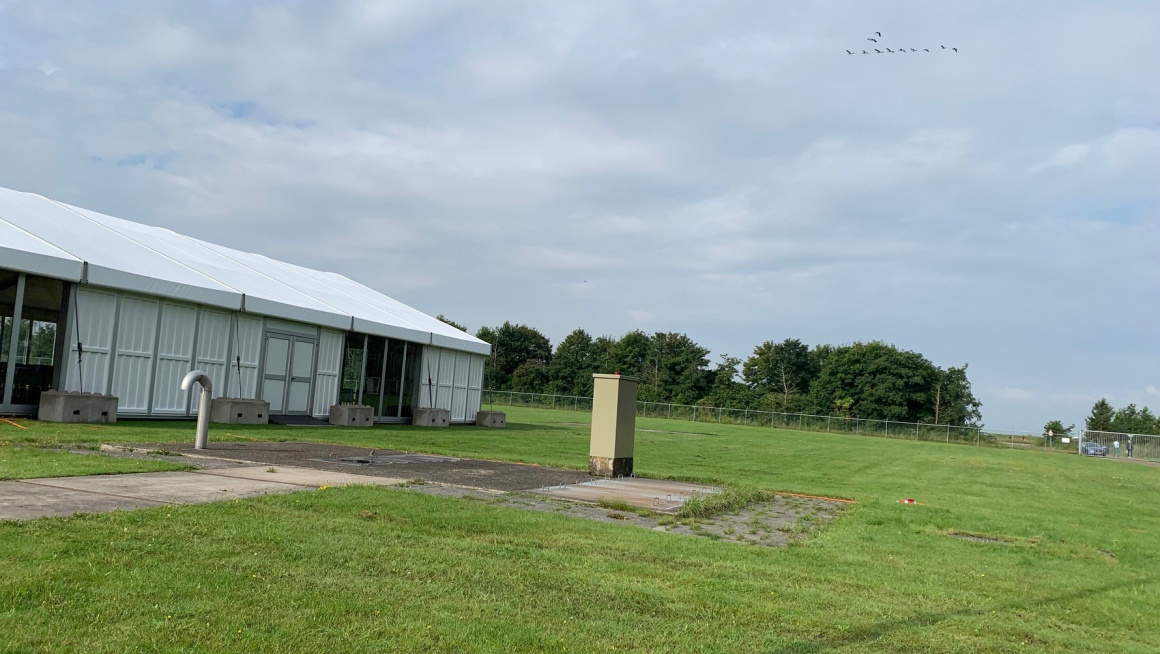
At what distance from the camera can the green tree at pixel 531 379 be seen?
278ft

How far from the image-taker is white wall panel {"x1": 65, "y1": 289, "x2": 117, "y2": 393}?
17469mm

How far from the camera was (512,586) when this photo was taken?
5129mm

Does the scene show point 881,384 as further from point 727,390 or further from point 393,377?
point 393,377

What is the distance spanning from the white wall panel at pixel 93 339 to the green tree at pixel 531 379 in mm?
65451

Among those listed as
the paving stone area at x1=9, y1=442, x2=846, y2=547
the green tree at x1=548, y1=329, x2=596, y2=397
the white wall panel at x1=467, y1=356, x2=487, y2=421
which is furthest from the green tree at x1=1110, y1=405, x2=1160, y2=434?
the paving stone area at x1=9, y1=442, x2=846, y2=547

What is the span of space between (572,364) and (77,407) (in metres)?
71.1

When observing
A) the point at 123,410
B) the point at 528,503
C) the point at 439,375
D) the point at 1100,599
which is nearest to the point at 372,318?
the point at 439,375

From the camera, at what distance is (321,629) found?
399 cm

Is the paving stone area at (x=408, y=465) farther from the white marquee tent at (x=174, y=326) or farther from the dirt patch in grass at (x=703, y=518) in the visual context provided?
the white marquee tent at (x=174, y=326)

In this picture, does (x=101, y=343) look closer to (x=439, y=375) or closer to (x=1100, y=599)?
(x=439, y=375)

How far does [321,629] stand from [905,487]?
14.3 metres

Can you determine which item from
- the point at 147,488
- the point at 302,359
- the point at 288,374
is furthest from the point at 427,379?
the point at 147,488

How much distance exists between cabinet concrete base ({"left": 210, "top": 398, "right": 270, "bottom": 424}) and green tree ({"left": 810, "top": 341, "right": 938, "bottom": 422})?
2346 inches

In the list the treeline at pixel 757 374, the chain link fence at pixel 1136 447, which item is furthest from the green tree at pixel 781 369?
the chain link fence at pixel 1136 447
